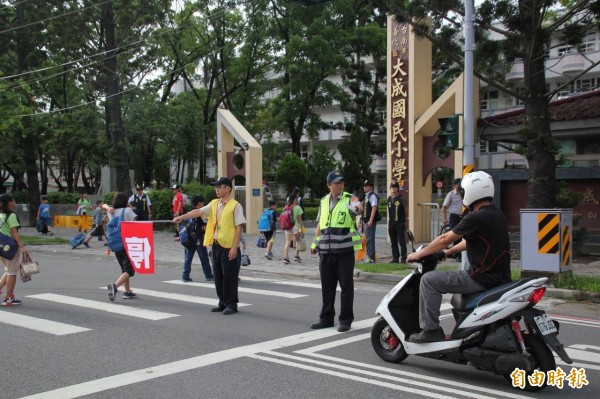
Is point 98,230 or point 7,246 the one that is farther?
point 98,230

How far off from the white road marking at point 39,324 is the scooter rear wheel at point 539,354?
519 cm

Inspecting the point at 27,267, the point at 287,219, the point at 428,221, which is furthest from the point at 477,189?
the point at 428,221

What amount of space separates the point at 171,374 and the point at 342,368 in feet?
5.22

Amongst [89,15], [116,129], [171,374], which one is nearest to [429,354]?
[171,374]

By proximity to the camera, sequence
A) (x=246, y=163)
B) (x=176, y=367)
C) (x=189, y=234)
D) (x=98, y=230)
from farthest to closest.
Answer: (x=246, y=163), (x=98, y=230), (x=189, y=234), (x=176, y=367)

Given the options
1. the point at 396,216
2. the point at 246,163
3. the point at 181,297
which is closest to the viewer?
the point at 181,297

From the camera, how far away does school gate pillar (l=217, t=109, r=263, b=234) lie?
920 inches

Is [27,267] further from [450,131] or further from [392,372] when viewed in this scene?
[450,131]

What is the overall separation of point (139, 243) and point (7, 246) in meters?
1.91

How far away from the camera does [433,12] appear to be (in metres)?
13.0

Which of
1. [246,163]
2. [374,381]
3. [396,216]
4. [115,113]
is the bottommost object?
[374,381]

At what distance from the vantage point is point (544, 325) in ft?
16.1

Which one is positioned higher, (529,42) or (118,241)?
(529,42)

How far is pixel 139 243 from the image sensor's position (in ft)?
31.8
